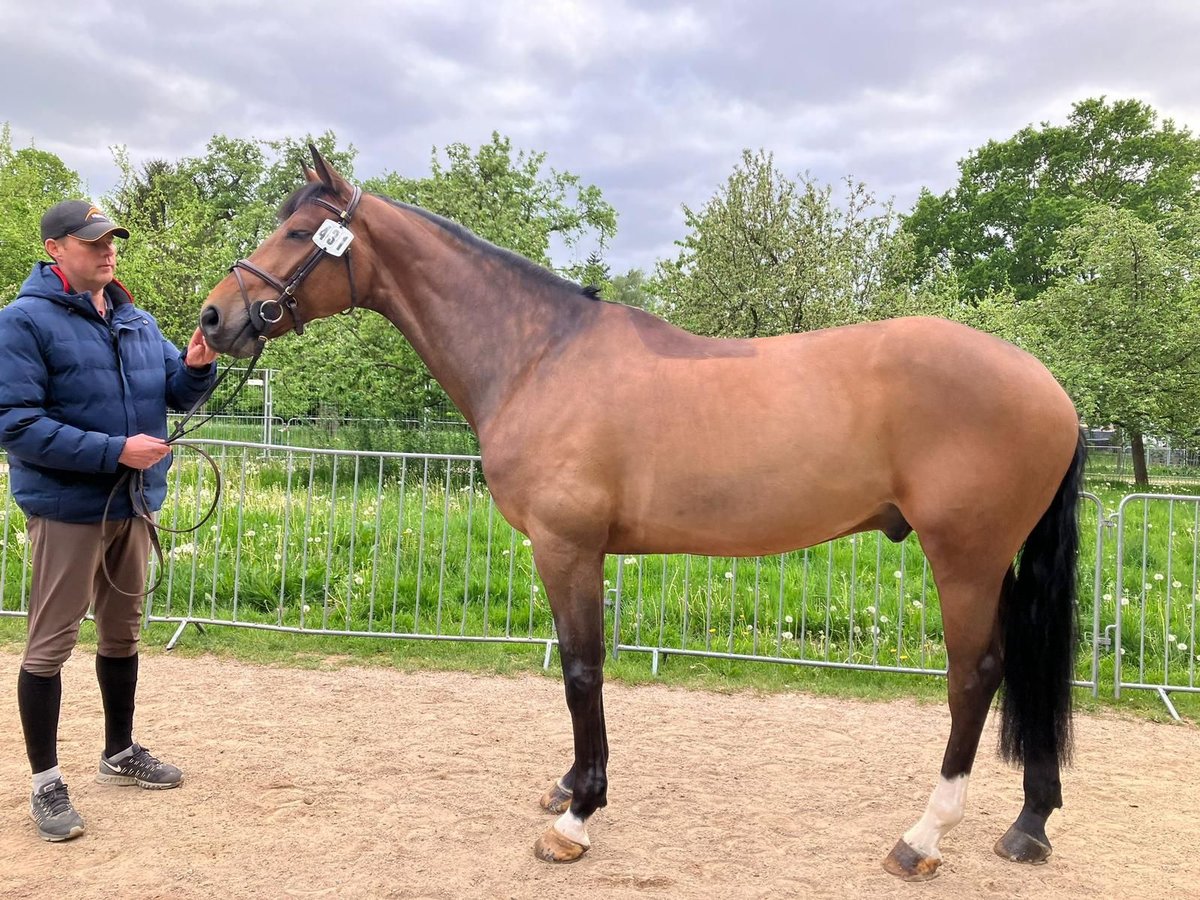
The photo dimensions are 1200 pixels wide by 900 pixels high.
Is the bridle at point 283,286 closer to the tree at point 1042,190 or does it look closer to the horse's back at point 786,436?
the horse's back at point 786,436

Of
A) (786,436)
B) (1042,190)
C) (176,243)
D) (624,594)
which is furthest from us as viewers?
(1042,190)

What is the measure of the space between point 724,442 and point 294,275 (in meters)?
1.81

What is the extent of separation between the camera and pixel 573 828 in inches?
113

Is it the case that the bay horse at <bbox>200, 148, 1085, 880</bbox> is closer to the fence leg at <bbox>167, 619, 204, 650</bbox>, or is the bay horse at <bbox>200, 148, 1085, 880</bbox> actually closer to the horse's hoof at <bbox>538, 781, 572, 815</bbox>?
the horse's hoof at <bbox>538, 781, 572, 815</bbox>

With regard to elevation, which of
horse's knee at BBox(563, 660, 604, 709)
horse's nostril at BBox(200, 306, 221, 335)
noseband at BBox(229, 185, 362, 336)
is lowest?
horse's knee at BBox(563, 660, 604, 709)

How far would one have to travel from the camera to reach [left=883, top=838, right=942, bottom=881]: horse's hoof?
2.77 metres

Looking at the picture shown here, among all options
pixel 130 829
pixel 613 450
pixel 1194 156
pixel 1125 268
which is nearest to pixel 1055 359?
pixel 1125 268

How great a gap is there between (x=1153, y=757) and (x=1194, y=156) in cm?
3607

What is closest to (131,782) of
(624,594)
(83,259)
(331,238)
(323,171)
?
(83,259)

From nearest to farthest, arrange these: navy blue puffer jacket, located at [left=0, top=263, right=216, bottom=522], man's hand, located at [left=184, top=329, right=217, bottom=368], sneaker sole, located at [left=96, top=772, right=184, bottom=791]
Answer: navy blue puffer jacket, located at [left=0, top=263, right=216, bottom=522] → man's hand, located at [left=184, top=329, right=217, bottom=368] → sneaker sole, located at [left=96, top=772, right=184, bottom=791]

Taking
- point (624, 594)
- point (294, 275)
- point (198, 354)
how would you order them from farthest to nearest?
point (624, 594) < point (198, 354) < point (294, 275)

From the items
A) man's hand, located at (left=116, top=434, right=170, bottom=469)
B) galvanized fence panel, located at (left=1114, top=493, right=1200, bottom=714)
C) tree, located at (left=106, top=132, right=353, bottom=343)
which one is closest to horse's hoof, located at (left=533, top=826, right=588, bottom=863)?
man's hand, located at (left=116, top=434, right=170, bottom=469)

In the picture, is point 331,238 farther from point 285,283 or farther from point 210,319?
point 210,319

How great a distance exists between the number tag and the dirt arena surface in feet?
7.75
